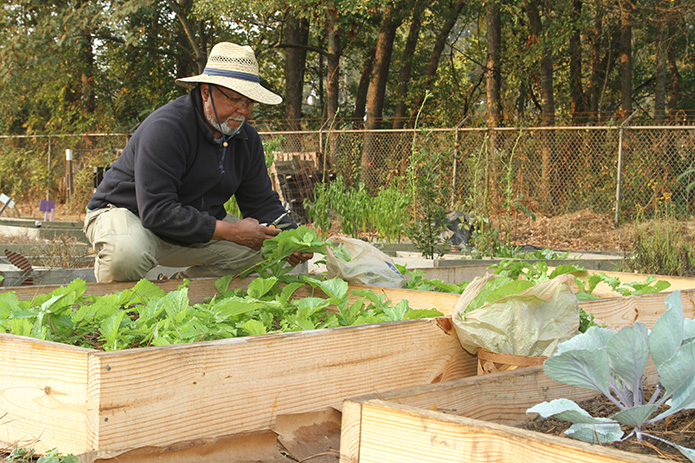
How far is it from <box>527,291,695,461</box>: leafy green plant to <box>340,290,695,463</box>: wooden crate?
12 centimetres

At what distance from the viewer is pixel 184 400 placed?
5.63 feet

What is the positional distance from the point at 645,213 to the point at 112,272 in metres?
9.17

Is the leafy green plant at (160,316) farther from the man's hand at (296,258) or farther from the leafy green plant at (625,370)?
the leafy green plant at (625,370)

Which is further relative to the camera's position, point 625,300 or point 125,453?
point 625,300

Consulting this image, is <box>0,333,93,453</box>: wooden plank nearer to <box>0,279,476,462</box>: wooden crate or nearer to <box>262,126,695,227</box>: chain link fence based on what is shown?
<box>0,279,476,462</box>: wooden crate

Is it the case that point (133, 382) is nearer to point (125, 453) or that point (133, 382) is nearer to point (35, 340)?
point (125, 453)

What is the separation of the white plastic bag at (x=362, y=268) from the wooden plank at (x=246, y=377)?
100cm

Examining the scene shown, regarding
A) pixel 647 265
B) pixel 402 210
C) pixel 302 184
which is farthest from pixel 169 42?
pixel 647 265

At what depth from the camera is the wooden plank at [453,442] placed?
3.58 ft

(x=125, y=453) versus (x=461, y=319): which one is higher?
(x=461, y=319)

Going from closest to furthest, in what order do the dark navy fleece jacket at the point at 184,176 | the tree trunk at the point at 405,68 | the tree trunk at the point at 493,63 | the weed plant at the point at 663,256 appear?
1. the dark navy fleece jacket at the point at 184,176
2. the weed plant at the point at 663,256
3. the tree trunk at the point at 493,63
4. the tree trunk at the point at 405,68

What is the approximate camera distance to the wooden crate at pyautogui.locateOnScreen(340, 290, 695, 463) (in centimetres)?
111

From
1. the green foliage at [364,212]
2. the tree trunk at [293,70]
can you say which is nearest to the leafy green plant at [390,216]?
the green foliage at [364,212]

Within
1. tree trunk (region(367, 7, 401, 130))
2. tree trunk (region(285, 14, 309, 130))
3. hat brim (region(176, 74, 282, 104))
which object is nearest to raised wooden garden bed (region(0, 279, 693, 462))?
hat brim (region(176, 74, 282, 104))
